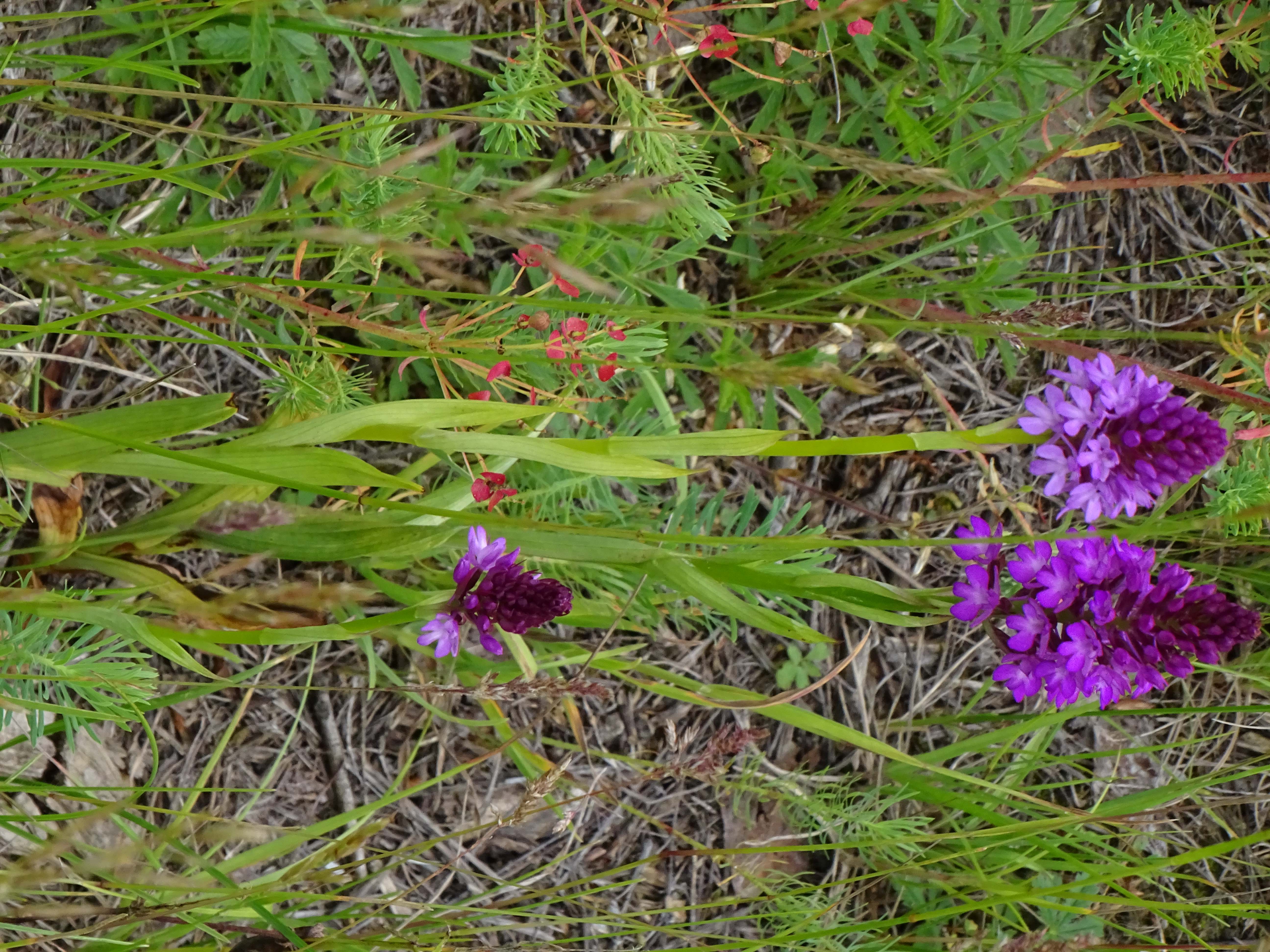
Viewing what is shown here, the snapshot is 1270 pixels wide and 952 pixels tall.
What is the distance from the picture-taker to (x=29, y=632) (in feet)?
4.32

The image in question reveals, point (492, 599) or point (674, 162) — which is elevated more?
point (674, 162)

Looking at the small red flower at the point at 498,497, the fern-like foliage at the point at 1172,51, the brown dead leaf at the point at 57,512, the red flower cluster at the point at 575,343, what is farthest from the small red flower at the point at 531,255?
the fern-like foliage at the point at 1172,51

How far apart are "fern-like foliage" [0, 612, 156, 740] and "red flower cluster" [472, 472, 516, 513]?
1.82ft

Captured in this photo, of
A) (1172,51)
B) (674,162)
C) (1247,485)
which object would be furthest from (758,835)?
(1172,51)

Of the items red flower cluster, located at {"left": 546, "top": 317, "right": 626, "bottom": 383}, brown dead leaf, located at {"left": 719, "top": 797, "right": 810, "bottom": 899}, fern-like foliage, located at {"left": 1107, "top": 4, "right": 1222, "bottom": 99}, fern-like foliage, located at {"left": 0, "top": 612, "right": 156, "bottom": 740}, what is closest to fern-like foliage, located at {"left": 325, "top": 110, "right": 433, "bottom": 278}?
red flower cluster, located at {"left": 546, "top": 317, "right": 626, "bottom": 383}

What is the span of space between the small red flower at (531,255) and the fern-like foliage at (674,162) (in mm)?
266

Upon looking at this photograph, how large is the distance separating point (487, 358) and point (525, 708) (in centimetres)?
86

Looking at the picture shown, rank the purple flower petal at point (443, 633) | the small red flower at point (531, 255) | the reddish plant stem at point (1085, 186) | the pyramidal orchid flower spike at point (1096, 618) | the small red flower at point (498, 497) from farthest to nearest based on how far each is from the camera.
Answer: the reddish plant stem at point (1085, 186) < the small red flower at point (498, 497) < the purple flower petal at point (443, 633) < the pyramidal orchid flower spike at point (1096, 618) < the small red flower at point (531, 255)

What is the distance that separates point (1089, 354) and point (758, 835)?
1330 mm

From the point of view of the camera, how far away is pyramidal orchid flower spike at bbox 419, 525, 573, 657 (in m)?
1.29

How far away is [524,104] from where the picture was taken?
169cm

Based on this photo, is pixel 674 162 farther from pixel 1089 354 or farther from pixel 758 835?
pixel 758 835

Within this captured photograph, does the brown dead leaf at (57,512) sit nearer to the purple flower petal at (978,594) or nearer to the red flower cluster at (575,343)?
the red flower cluster at (575,343)

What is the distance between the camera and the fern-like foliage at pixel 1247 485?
1752 millimetres
